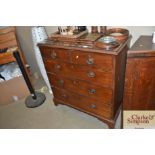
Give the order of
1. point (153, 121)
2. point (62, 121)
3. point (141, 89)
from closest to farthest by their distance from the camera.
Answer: point (141, 89) → point (153, 121) → point (62, 121)

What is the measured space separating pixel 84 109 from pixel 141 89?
790 millimetres

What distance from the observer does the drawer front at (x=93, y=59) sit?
1.25m

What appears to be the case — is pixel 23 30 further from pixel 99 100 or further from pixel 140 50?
pixel 140 50

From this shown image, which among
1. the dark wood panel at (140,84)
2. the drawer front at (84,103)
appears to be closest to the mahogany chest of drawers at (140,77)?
the dark wood panel at (140,84)

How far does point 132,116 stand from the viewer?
4.53ft

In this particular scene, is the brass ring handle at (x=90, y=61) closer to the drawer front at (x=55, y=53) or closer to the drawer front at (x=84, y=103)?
the drawer front at (x=55, y=53)

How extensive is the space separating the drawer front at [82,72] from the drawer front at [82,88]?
63 millimetres

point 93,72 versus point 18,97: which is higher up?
point 93,72

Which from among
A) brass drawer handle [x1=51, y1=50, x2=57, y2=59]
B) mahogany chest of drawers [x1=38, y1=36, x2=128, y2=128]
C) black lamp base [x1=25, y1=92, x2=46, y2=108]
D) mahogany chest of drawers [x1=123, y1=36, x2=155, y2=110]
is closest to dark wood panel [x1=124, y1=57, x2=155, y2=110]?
mahogany chest of drawers [x1=123, y1=36, x2=155, y2=110]

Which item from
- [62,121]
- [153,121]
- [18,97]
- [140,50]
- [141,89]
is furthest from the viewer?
[18,97]

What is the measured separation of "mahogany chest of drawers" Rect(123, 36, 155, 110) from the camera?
1.06m

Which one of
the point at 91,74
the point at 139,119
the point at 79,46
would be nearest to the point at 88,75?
the point at 91,74
